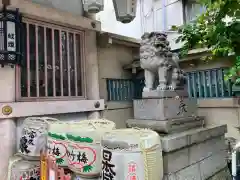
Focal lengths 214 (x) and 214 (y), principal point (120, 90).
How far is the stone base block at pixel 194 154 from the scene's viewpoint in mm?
3061

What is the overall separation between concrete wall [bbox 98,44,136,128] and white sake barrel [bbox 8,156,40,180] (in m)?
2.78

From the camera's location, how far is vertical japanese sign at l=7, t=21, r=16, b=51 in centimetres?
458

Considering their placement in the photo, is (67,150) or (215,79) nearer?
(67,150)

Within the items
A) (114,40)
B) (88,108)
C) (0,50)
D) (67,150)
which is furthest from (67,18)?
(67,150)

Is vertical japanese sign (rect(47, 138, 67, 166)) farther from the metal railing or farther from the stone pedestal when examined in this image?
the metal railing

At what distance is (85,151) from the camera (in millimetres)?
3076

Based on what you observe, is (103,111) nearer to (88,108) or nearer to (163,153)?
(88,108)

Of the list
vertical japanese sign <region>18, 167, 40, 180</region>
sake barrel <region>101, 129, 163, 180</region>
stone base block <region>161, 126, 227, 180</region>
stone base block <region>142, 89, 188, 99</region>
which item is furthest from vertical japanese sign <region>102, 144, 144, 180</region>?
vertical japanese sign <region>18, 167, 40, 180</region>

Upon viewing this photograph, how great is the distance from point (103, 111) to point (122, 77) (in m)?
1.37

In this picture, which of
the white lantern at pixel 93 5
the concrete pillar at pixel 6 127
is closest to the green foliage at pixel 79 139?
the concrete pillar at pixel 6 127

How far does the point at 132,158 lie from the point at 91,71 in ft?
13.4

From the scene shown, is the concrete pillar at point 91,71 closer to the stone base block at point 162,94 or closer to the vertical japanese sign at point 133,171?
the stone base block at point 162,94

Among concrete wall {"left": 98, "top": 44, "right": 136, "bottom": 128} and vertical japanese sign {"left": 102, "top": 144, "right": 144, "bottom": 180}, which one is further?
concrete wall {"left": 98, "top": 44, "right": 136, "bottom": 128}

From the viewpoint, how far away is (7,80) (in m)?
4.74
